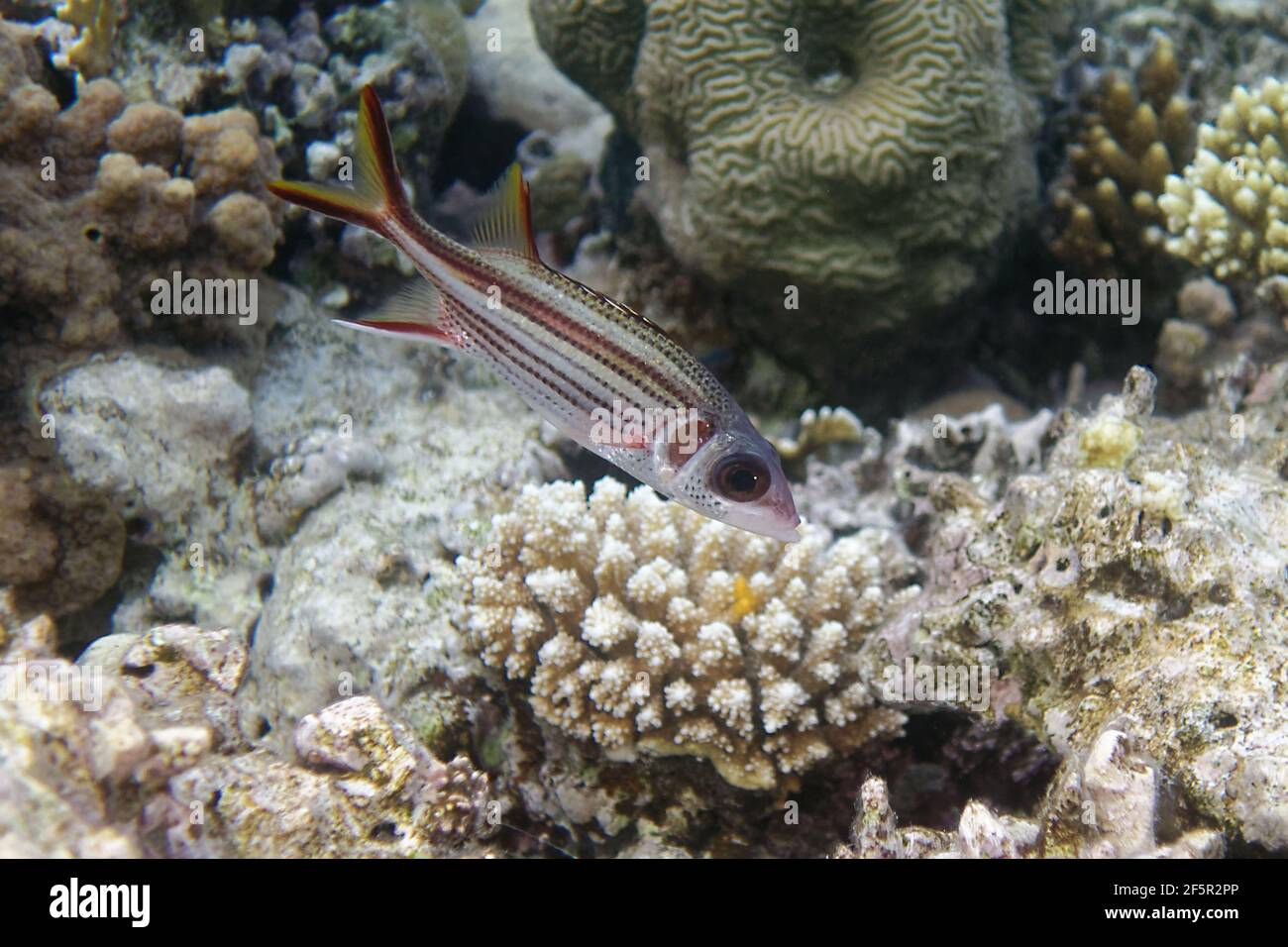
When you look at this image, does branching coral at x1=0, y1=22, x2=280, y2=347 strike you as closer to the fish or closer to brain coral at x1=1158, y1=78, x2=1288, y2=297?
the fish

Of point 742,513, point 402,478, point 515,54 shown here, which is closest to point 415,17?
point 515,54

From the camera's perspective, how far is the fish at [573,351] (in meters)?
2.35

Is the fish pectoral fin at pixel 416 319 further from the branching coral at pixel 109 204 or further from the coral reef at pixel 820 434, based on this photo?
the coral reef at pixel 820 434

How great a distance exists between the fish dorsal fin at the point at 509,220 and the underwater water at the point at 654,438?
2 centimetres

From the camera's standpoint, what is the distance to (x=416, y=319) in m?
2.63

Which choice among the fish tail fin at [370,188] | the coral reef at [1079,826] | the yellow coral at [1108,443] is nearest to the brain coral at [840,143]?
the yellow coral at [1108,443]

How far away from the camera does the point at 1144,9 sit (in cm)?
670

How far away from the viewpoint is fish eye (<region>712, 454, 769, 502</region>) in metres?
2.32

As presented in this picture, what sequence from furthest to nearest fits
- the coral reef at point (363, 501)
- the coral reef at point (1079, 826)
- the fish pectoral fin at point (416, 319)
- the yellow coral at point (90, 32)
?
the yellow coral at point (90, 32) → the coral reef at point (363, 501) → the fish pectoral fin at point (416, 319) → the coral reef at point (1079, 826)

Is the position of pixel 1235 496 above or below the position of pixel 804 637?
above
